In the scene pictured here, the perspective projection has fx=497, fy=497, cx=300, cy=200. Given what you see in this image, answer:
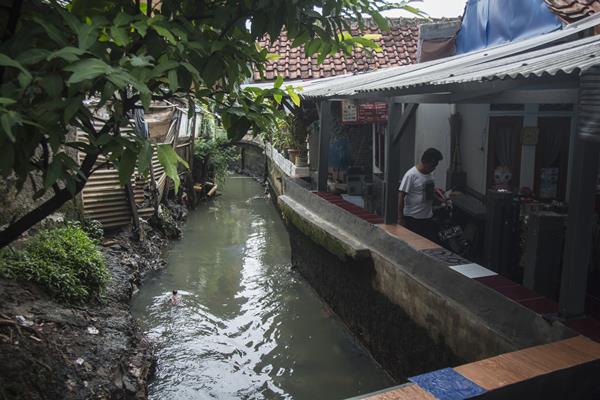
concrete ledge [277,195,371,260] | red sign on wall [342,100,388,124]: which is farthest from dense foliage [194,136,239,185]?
red sign on wall [342,100,388,124]

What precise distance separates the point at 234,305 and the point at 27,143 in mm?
6759

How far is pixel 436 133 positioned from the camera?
992 cm

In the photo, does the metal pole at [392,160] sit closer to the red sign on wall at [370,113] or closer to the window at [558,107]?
the window at [558,107]

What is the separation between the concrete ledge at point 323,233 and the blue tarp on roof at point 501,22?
4.03 meters

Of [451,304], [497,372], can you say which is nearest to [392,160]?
[451,304]

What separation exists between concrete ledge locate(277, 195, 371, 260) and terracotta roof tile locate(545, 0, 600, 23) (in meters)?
3.97

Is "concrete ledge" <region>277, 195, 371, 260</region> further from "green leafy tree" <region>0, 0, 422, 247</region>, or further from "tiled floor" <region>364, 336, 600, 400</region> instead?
"green leafy tree" <region>0, 0, 422, 247</region>

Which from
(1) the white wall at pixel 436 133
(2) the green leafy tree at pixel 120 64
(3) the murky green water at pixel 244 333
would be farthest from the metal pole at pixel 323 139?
(2) the green leafy tree at pixel 120 64

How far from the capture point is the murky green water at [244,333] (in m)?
5.92

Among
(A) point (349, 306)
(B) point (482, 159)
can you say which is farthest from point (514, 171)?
(A) point (349, 306)

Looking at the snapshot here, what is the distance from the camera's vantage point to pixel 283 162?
43.6ft

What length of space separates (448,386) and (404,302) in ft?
8.87

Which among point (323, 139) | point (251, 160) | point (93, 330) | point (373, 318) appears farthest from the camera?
point (251, 160)

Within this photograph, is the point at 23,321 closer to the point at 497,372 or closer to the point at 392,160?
the point at 497,372
